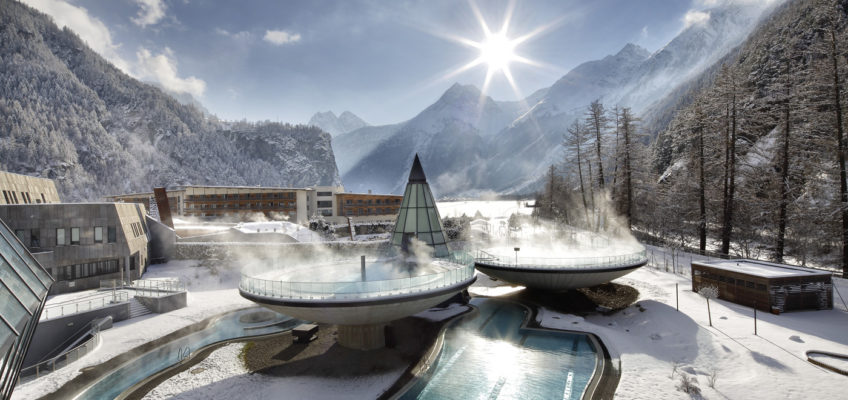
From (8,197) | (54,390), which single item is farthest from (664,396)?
(8,197)

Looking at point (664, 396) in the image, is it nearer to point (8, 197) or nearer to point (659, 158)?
point (8, 197)

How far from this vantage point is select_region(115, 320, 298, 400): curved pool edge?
13.5m

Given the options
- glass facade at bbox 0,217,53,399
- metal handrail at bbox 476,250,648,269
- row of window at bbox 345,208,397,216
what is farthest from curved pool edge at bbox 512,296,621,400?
row of window at bbox 345,208,397,216

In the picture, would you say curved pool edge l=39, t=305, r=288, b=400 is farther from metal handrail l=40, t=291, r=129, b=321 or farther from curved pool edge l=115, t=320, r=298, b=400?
metal handrail l=40, t=291, r=129, b=321

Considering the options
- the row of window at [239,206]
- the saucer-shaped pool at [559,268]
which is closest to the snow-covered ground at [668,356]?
the saucer-shaped pool at [559,268]

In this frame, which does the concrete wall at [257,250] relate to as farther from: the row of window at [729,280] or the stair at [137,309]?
the row of window at [729,280]

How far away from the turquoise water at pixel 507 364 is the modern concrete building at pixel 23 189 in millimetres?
32125

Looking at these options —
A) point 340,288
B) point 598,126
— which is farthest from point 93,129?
point 340,288

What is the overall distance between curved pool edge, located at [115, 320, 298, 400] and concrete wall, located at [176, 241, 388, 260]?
1690cm

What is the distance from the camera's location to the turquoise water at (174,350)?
14.1m

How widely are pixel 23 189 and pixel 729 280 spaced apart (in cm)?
4942

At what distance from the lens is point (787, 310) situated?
18.1 metres

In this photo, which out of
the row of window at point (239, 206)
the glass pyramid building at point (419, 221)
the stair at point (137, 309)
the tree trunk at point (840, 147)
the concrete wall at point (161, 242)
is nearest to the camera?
the tree trunk at point (840, 147)

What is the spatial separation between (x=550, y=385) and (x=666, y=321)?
9136 mm
